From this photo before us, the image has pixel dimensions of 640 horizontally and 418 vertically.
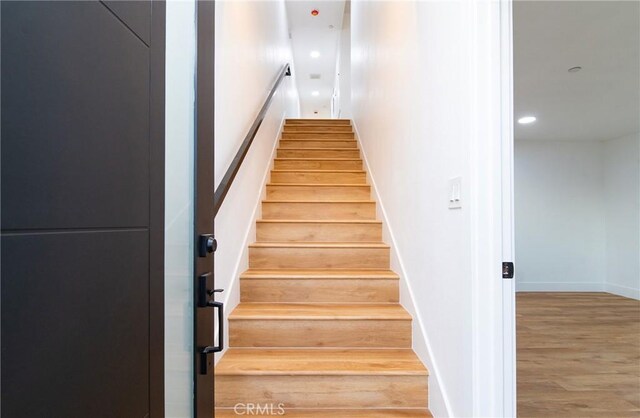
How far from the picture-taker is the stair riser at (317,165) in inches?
144

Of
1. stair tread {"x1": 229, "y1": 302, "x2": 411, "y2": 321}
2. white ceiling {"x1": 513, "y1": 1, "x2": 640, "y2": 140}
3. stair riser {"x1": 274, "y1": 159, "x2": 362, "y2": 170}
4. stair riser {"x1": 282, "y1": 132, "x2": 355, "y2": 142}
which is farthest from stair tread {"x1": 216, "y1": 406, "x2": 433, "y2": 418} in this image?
stair riser {"x1": 282, "y1": 132, "x2": 355, "y2": 142}

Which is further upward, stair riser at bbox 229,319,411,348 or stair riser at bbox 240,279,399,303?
stair riser at bbox 240,279,399,303

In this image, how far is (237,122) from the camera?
1.97 m

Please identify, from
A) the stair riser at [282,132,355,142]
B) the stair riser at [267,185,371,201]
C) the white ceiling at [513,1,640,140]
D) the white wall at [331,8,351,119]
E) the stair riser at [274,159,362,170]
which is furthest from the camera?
the white wall at [331,8,351,119]

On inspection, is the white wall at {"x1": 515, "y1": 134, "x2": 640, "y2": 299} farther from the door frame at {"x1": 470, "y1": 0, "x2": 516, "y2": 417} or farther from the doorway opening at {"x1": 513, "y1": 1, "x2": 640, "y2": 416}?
the door frame at {"x1": 470, "y1": 0, "x2": 516, "y2": 417}

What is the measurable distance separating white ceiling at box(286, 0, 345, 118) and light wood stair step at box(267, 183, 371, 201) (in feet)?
12.1

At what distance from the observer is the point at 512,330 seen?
109cm

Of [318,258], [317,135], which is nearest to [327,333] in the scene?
[318,258]

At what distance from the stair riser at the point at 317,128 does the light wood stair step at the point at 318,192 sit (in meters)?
1.85

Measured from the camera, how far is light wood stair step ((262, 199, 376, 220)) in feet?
9.18

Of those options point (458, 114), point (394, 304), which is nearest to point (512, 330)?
point (458, 114)

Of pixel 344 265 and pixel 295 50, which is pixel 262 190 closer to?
pixel 344 265

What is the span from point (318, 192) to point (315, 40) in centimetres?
476

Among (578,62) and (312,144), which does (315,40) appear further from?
(578,62)
